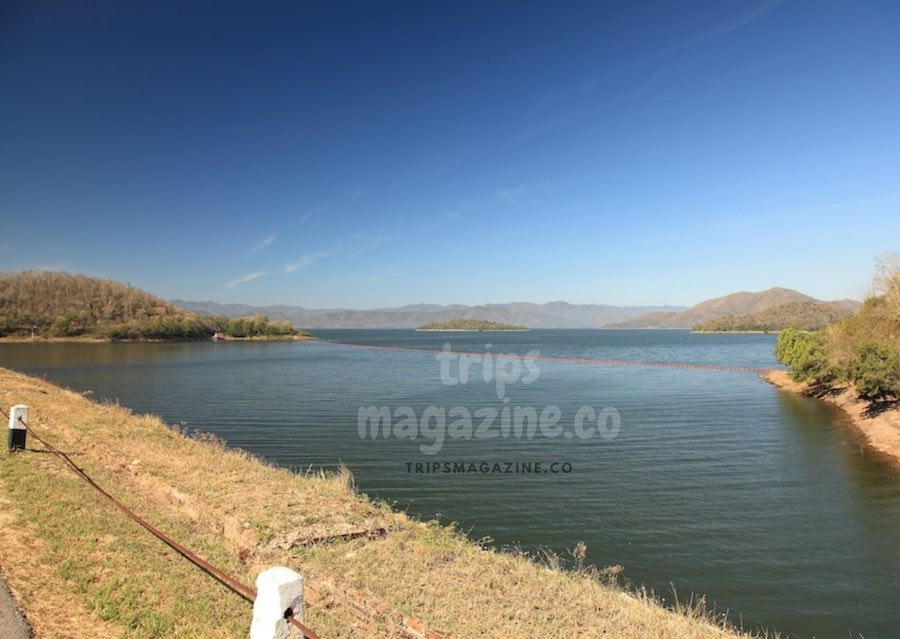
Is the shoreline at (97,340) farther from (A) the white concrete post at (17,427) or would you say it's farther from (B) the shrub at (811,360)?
(B) the shrub at (811,360)

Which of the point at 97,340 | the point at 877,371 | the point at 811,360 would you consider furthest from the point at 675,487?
the point at 97,340

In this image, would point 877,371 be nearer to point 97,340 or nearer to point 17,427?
point 17,427

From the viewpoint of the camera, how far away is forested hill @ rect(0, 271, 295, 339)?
137250mm

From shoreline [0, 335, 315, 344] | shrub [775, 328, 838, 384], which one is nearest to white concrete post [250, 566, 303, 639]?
shrub [775, 328, 838, 384]

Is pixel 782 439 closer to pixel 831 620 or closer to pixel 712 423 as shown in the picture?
pixel 712 423

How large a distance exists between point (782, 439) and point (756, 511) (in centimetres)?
1324

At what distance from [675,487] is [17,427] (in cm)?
1947

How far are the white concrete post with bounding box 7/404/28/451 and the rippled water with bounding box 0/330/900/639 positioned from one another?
901cm

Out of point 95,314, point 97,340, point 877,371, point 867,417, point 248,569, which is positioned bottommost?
point 867,417

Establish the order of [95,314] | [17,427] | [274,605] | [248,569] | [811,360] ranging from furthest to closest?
[95,314] < [811,360] < [17,427] < [248,569] < [274,605]

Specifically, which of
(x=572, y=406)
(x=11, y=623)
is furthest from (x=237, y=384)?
(x=11, y=623)

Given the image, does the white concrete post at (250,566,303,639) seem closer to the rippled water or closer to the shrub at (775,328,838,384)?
the rippled water

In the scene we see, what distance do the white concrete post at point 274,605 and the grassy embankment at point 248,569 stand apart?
2.58 meters

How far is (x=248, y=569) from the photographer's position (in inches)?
319
